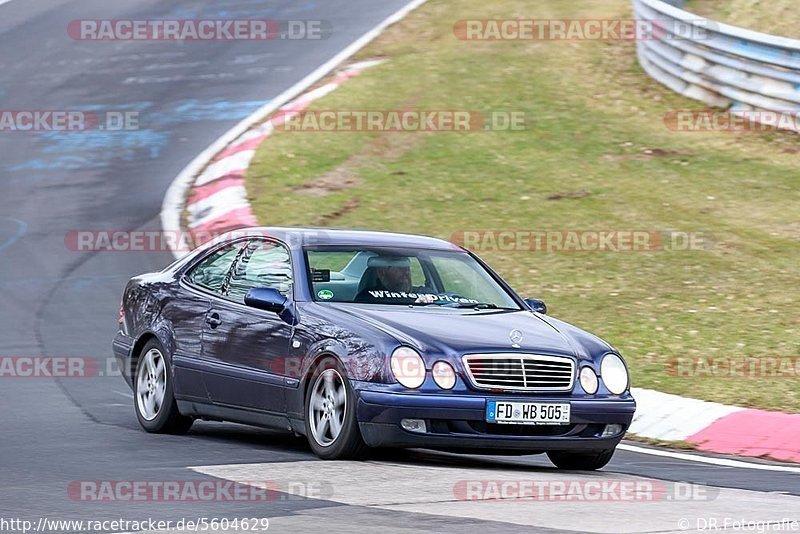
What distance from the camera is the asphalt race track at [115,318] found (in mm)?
7000

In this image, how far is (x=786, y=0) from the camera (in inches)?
1022

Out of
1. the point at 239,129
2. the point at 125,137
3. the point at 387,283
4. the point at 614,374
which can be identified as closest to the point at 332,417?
the point at 387,283

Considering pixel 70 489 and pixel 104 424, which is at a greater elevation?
pixel 70 489

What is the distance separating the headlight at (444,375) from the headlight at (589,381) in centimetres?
82

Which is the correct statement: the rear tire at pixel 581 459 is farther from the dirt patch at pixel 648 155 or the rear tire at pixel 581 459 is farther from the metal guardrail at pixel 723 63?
the metal guardrail at pixel 723 63

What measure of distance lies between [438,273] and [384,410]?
1656 millimetres

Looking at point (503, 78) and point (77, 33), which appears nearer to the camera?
point (503, 78)

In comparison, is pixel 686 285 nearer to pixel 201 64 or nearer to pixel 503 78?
pixel 503 78

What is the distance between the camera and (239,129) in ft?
70.0

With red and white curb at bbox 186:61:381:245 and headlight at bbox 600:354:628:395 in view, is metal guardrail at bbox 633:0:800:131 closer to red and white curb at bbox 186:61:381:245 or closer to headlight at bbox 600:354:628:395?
red and white curb at bbox 186:61:381:245

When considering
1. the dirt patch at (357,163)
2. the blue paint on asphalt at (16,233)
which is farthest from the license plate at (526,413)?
the dirt patch at (357,163)

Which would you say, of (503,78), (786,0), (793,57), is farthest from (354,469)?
(786,0)

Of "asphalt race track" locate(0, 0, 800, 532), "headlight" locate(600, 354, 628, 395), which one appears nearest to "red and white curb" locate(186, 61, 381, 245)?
"asphalt race track" locate(0, 0, 800, 532)

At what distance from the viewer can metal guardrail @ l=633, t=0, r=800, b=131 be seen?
65.7ft
